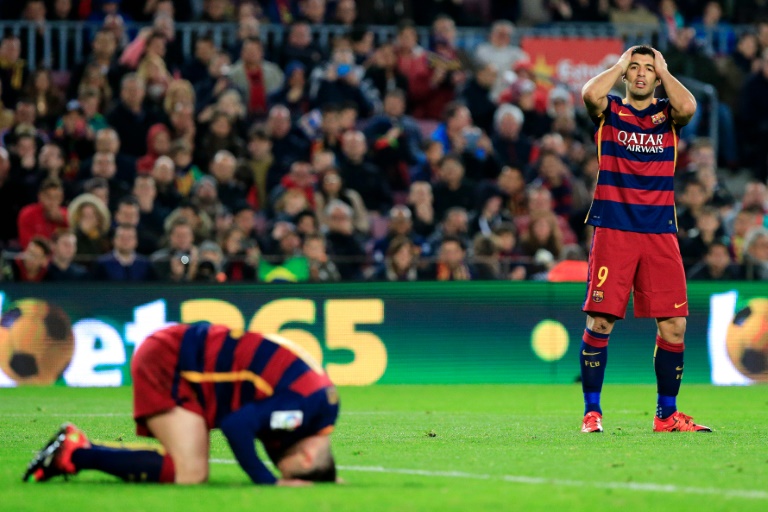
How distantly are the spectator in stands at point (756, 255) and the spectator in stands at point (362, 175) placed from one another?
14.7ft

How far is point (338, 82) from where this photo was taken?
18453 millimetres

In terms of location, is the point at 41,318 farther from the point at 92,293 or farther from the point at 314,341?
the point at 314,341

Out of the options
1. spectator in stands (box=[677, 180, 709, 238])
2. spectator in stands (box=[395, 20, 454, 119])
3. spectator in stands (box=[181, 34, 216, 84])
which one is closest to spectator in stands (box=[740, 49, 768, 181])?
spectator in stands (box=[677, 180, 709, 238])

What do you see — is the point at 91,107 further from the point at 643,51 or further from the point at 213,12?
the point at 643,51

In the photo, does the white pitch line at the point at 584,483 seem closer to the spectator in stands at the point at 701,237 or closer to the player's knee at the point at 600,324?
the player's knee at the point at 600,324

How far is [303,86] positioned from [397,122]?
55.2 inches

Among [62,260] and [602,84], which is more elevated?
[602,84]

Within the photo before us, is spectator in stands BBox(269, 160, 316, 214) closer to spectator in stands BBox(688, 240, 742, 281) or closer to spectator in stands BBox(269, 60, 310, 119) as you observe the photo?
spectator in stands BBox(269, 60, 310, 119)

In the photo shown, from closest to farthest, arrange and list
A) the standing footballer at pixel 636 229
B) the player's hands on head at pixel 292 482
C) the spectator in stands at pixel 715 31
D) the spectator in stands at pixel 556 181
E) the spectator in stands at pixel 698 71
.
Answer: the player's hands on head at pixel 292 482 < the standing footballer at pixel 636 229 < the spectator in stands at pixel 556 181 < the spectator in stands at pixel 698 71 < the spectator in stands at pixel 715 31

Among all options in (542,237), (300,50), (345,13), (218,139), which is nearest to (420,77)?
(345,13)


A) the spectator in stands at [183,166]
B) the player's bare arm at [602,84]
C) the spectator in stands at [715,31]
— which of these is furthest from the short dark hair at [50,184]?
the spectator in stands at [715,31]

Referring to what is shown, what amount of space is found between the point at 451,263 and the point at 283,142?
3.49 metres

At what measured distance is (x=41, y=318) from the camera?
14164 millimetres

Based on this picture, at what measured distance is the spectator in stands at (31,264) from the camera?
574 inches
